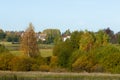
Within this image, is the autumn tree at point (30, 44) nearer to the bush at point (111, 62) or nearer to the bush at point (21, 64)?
the bush at point (21, 64)

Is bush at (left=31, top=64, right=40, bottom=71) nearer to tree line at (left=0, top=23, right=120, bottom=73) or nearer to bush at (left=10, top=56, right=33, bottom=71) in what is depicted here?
tree line at (left=0, top=23, right=120, bottom=73)

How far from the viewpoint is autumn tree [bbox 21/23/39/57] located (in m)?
50.0

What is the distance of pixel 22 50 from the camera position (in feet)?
170

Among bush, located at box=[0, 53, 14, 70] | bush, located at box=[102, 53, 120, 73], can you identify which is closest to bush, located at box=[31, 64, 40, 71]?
bush, located at box=[0, 53, 14, 70]

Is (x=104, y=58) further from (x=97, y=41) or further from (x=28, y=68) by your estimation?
(x=97, y=41)

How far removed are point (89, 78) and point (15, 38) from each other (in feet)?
189

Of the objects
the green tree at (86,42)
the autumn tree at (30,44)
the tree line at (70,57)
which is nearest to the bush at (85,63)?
the tree line at (70,57)

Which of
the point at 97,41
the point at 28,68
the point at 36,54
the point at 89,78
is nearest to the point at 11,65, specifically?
the point at 28,68

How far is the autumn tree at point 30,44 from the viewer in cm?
5003

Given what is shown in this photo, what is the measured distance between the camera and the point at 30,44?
51.1 metres

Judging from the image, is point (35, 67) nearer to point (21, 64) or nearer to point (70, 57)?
point (21, 64)

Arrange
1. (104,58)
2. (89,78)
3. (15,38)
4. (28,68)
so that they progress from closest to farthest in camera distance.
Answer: (89,78)
(28,68)
(104,58)
(15,38)

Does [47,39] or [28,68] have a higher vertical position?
[47,39]

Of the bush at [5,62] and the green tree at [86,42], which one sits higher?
the green tree at [86,42]
